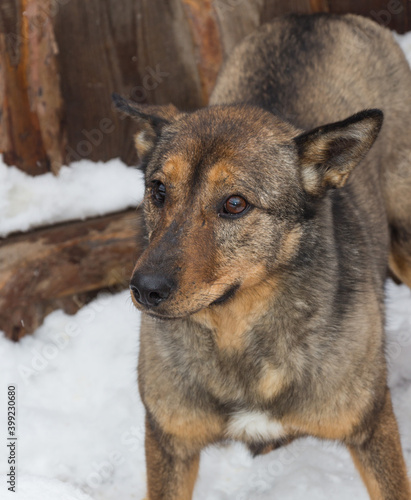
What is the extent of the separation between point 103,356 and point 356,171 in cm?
229

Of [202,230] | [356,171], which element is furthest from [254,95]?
[202,230]

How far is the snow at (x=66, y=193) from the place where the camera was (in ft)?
16.8

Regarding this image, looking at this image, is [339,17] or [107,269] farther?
[107,269]

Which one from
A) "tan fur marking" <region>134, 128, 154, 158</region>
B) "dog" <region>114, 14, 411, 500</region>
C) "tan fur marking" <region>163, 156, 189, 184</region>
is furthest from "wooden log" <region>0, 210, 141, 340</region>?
"tan fur marking" <region>163, 156, 189, 184</region>

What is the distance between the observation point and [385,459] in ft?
12.0

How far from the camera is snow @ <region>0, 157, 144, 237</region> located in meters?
5.11

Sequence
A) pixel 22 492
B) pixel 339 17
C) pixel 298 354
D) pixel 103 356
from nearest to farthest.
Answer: pixel 298 354 → pixel 22 492 → pixel 339 17 → pixel 103 356

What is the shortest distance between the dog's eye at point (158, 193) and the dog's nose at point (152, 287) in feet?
1.75

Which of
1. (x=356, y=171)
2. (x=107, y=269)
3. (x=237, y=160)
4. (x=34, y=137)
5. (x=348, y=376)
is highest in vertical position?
(x=237, y=160)

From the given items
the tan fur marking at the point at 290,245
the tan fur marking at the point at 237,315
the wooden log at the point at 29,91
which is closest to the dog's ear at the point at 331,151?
the tan fur marking at the point at 290,245

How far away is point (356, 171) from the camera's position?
4.41 meters

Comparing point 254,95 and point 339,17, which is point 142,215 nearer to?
point 254,95

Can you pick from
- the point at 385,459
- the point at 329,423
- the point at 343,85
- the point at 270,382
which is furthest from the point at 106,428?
the point at 343,85

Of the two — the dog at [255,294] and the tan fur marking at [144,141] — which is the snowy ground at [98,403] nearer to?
the dog at [255,294]
